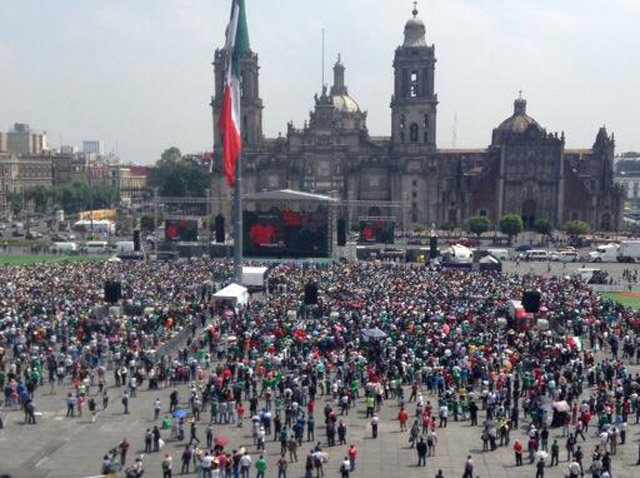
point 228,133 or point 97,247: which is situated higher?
point 228,133

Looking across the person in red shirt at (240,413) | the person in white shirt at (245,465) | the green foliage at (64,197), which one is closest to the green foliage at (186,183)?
the green foliage at (64,197)

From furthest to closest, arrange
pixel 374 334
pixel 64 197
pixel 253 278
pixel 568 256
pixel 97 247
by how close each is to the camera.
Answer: pixel 64 197 → pixel 97 247 → pixel 568 256 → pixel 253 278 → pixel 374 334

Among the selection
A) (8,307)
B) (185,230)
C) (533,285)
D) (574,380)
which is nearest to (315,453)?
(574,380)

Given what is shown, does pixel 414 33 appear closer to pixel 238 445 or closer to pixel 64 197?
pixel 64 197

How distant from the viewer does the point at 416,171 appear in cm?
9206

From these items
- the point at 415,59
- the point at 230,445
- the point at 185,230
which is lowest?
the point at 230,445

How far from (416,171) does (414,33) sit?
Answer: 15551 mm

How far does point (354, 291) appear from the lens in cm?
4025

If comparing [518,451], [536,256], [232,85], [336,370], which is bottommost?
[518,451]

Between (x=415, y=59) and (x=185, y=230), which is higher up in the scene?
(x=415, y=59)

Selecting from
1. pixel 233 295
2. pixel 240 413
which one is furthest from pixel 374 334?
pixel 233 295

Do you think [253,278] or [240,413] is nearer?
[240,413]

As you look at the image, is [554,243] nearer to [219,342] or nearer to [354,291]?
[354,291]

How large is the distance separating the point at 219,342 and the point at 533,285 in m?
20.0
